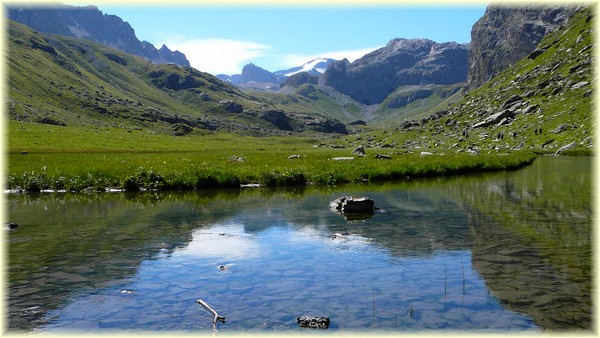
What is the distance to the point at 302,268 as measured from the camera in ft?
61.1

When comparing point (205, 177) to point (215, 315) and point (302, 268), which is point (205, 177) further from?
point (215, 315)

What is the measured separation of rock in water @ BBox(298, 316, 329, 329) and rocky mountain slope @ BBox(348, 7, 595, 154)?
98.7 metres

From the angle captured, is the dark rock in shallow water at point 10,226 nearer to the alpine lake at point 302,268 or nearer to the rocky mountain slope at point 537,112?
the alpine lake at point 302,268

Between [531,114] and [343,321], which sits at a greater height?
[531,114]

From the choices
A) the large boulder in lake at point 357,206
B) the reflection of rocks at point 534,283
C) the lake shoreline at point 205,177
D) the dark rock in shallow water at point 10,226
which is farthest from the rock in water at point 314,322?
the lake shoreline at point 205,177

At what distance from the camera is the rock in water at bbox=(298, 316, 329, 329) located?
42.1ft

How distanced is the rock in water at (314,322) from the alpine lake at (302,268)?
0.24m

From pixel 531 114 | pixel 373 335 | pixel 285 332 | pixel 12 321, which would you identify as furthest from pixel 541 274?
pixel 531 114

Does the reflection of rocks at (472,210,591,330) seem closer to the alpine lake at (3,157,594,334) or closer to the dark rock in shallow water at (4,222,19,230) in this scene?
the alpine lake at (3,157,594,334)

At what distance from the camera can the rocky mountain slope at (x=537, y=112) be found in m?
117

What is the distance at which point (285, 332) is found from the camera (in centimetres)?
1256

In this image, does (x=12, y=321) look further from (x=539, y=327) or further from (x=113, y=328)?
(x=539, y=327)

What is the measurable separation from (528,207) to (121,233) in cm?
2610

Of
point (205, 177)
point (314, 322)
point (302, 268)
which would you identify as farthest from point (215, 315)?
point (205, 177)
